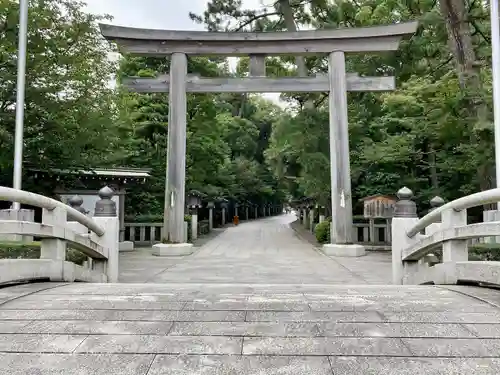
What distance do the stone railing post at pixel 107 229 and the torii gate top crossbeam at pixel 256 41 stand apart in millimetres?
7672

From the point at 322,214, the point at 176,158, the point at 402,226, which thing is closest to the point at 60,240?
the point at 402,226

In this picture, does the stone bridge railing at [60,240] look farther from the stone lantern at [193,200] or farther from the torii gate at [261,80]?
the stone lantern at [193,200]

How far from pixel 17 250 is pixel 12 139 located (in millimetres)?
3990

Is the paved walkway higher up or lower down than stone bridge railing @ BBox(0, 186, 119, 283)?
lower down

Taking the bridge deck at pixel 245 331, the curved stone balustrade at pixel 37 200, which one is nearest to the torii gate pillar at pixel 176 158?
the curved stone balustrade at pixel 37 200

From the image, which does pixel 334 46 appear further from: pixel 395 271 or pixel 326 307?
pixel 326 307

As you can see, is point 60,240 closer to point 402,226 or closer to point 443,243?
point 443,243

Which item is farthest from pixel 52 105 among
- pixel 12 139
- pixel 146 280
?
pixel 146 280

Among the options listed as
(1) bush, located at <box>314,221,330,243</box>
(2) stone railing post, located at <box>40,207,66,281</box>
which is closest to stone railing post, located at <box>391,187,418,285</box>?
(2) stone railing post, located at <box>40,207,66,281</box>

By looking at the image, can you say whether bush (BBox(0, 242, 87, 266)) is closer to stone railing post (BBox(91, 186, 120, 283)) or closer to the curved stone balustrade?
A: stone railing post (BBox(91, 186, 120, 283))

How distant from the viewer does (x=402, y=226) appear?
676cm

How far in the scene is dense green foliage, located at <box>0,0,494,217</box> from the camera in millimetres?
10930

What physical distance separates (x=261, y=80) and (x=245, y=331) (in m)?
11.6

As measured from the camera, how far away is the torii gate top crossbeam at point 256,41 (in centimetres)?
1328
